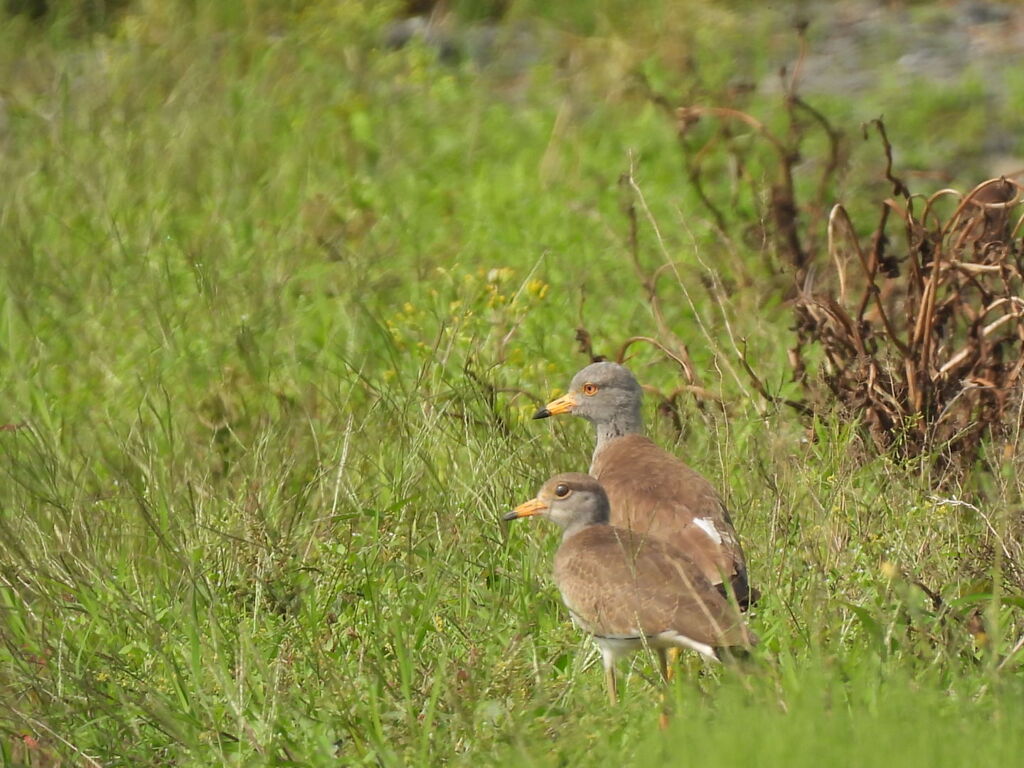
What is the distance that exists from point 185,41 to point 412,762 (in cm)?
884

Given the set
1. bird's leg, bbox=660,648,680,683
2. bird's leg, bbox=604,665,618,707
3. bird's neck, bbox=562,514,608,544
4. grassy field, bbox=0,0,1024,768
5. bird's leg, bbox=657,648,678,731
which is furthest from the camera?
bird's neck, bbox=562,514,608,544

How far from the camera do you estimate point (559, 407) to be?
657cm

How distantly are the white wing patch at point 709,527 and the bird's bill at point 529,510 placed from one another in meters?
0.46

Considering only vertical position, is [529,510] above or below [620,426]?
above

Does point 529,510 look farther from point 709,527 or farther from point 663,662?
point 663,662

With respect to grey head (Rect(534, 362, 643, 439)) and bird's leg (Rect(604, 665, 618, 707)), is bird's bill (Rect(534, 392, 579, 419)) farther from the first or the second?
bird's leg (Rect(604, 665, 618, 707))

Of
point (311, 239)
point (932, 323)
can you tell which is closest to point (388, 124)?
point (311, 239)

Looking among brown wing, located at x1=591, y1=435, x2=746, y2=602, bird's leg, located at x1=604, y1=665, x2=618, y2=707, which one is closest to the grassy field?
bird's leg, located at x1=604, y1=665, x2=618, y2=707

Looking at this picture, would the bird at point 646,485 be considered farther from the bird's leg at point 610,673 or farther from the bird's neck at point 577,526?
the bird's leg at point 610,673

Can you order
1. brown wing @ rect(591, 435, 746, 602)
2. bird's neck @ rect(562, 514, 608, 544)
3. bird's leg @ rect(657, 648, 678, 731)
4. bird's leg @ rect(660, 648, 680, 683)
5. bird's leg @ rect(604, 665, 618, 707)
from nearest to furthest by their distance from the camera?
bird's leg @ rect(657, 648, 678, 731)
bird's leg @ rect(604, 665, 618, 707)
bird's leg @ rect(660, 648, 680, 683)
brown wing @ rect(591, 435, 746, 602)
bird's neck @ rect(562, 514, 608, 544)

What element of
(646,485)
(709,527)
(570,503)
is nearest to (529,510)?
(570,503)

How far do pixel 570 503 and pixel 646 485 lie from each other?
0.31 meters

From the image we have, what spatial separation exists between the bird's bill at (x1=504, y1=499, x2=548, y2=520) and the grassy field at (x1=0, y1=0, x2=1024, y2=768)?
0.12 m

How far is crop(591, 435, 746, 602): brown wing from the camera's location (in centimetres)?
511
